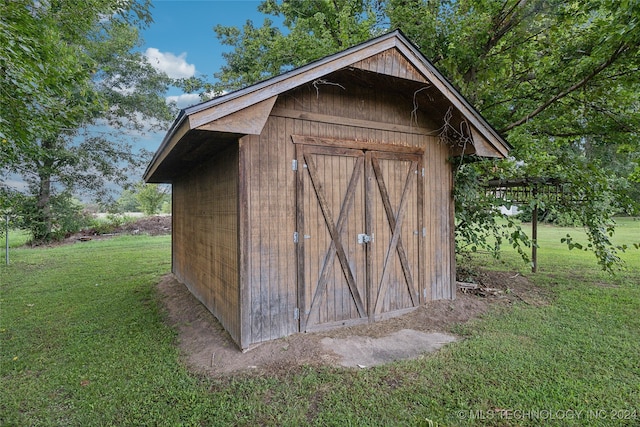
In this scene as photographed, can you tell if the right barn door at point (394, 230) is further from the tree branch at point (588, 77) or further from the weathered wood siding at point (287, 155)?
the tree branch at point (588, 77)

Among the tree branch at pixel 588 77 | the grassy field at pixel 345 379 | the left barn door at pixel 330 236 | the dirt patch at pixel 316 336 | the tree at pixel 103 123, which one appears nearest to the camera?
the grassy field at pixel 345 379

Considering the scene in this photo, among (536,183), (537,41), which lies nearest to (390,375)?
(536,183)

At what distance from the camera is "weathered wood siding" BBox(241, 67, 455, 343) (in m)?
3.63

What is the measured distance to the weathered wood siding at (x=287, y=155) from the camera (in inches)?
143

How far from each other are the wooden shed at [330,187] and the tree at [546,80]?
4.00ft

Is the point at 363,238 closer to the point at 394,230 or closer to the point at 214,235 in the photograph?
the point at 394,230

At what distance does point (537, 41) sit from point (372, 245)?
17.2 ft

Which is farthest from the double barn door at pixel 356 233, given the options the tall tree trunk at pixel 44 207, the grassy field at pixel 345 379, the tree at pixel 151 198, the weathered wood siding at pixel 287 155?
the tree at pixel 151 198

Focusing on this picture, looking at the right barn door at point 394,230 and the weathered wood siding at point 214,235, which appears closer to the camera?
the weathered wood siding at point 214,235

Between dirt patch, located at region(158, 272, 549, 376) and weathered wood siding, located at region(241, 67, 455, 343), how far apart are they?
0.80 feet

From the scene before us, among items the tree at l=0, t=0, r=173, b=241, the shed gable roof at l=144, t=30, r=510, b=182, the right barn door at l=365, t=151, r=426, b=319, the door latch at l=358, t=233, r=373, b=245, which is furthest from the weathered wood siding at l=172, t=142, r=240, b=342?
the tree at l=0, t=0, r=173, b=241

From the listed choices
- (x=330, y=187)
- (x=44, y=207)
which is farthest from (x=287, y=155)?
(x=44, y=207)

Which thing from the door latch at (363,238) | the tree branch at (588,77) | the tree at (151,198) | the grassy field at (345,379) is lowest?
the grassy field at (345,379)

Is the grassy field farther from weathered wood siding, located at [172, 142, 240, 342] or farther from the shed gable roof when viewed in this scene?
the shed gable roof
